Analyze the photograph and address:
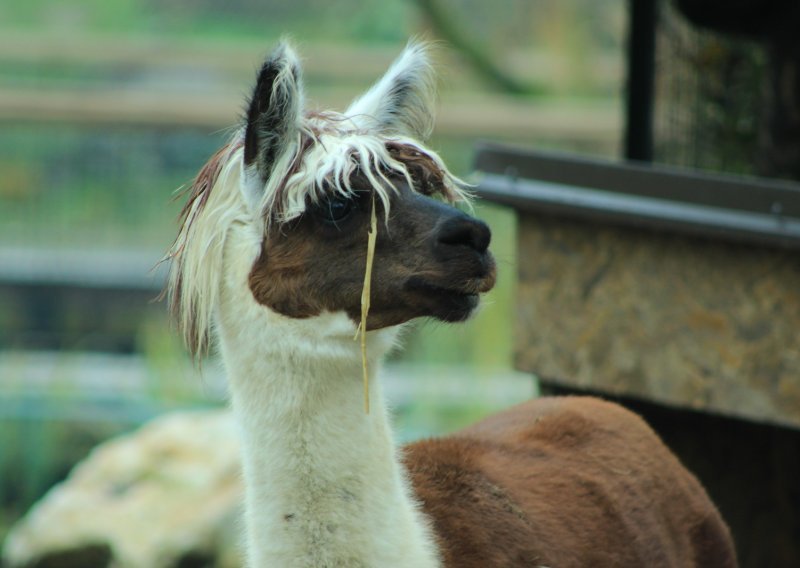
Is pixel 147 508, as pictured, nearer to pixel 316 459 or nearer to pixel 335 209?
pixel 316 459

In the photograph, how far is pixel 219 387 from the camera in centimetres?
907

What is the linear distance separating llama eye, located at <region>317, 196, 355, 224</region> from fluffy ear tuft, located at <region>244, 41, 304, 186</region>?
0.18 meters

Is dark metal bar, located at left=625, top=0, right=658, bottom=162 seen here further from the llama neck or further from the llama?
the llama neck

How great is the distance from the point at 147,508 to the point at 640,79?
352cm

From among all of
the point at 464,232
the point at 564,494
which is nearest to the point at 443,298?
the point at 464,232

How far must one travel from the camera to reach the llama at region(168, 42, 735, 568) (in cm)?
312

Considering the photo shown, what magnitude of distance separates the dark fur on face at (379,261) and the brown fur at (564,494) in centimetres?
52

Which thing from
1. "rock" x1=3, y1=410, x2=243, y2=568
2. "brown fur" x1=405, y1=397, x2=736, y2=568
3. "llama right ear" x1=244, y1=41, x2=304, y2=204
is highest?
"llama right ear" x1=244, y1=41, x2=304, y2=204

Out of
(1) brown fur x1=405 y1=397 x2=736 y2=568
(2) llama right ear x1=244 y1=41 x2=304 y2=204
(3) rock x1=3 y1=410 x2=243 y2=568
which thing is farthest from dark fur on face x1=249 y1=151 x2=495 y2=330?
(3) rock x1=3 y1=410 x2=243 y2=568

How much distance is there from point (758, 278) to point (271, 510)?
2230 mm

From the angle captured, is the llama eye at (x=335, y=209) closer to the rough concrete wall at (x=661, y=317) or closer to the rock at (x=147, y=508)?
the rough concrete wall at (x=661, y=317)

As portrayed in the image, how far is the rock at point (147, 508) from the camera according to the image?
22.8 feet

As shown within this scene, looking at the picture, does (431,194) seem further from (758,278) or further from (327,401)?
(758,278)

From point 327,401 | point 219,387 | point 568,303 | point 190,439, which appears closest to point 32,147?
point 219,387
